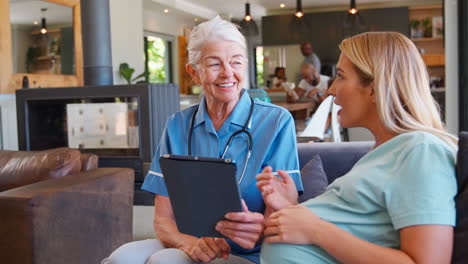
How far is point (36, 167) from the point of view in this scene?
2.59 metres

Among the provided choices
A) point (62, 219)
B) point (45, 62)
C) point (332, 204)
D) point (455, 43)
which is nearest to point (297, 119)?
point (455, 43)

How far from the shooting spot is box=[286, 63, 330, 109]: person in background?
6.20 metres

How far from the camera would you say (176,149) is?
168 centimetres

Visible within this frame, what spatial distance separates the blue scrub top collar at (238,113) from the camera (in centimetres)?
166

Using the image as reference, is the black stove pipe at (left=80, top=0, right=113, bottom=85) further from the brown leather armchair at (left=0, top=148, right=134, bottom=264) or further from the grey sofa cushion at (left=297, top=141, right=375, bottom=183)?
the grey sofa cushion at (left=297, top=141, right=375, bottom=183)

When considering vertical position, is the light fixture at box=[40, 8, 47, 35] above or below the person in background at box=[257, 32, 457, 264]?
above

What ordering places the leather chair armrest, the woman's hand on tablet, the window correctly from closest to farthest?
the woman's hand on tablet < the leather chair armrest < the window

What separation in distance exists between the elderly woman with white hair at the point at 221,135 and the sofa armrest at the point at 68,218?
2.18ft

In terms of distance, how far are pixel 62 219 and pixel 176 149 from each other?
83cm

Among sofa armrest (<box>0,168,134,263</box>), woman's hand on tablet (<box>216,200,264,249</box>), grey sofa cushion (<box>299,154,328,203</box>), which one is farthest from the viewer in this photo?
sofa armrest (<box>0,168,134,263</box>)

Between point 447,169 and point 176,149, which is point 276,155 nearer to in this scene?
point 176,149

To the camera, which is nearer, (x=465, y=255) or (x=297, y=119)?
(x=465, y=255)

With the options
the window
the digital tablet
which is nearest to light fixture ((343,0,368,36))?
the window

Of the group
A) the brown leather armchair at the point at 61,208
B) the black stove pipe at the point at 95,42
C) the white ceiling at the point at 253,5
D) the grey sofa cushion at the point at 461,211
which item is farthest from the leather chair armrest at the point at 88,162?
the white ceiling at the point at 253,5
